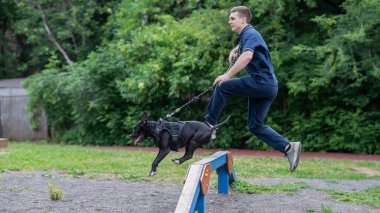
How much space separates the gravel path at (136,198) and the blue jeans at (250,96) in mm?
842

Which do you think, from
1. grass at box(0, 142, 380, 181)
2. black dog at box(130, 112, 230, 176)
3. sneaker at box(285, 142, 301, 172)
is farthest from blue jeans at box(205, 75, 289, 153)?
grass at box(0, 142, 380, 181)

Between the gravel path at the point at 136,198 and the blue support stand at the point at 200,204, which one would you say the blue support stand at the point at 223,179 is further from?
the blue support stand at the point at 200,204

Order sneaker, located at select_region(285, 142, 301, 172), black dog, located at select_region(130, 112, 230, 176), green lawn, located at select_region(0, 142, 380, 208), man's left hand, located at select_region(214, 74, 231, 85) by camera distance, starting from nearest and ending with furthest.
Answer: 1. black dog, located at select_region(130, 112, 230, 176)
2. man's left hand, located at select_region(214, 74, 231, 85)
3. sneaker, located at select_region(285, 142, 301, 172)
4. green lawn, located at select_region(0, 142, 380, 208)

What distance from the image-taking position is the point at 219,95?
6.37 metres

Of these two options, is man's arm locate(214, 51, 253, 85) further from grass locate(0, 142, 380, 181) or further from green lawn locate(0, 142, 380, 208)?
grass locate(0, 142, 380, 181)

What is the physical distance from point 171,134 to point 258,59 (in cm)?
138

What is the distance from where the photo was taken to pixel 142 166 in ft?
34.2

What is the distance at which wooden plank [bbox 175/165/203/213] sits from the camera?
4844 mm

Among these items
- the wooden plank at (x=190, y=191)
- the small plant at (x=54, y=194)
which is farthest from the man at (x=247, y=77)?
the small plant at (x=54, y=194)

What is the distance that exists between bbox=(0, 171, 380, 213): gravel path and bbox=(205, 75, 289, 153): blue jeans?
842 mm

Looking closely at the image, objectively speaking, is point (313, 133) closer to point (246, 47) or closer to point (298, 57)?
point (298, 57)

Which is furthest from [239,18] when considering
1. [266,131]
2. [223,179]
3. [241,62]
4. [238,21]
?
[223,179]

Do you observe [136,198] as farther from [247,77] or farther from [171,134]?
[247,77]

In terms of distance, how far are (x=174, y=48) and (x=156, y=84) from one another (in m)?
1.10
